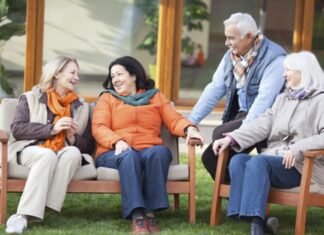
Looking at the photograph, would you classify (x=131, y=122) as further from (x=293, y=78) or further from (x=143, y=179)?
(x=293, y=78)

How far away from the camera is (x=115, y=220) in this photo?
668 centimetres

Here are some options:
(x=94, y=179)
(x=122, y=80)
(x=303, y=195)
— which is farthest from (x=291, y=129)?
(x=94, y=179)

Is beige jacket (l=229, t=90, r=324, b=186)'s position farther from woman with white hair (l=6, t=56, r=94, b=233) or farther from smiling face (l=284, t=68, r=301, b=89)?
woman with white hair (l=6, t=56, r=94, b=233)

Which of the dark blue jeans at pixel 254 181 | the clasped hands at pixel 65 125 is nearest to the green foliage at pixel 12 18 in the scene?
the clasped hands at pixel 65 125

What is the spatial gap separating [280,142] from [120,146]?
1.06 meters

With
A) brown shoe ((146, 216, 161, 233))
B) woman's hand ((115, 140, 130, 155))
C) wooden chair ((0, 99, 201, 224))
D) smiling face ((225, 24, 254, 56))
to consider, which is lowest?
brown shoe ((146, 216, 161, 233))

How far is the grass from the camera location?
6355 millimetres

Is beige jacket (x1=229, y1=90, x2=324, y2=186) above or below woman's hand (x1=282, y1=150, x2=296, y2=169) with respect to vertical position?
above

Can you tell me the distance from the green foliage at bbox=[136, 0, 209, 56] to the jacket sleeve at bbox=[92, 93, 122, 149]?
137 inches

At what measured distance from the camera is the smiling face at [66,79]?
6.65 meters

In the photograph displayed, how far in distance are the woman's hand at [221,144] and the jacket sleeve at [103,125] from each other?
65 cm

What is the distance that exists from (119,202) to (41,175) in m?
1.24

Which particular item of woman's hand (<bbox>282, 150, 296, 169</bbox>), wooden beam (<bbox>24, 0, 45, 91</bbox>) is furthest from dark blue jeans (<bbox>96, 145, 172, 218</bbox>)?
wooden beam (<bbox>24, 0, 45, 91</bbox>)

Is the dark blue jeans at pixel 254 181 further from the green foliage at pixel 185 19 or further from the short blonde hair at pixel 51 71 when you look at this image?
the green foliage at pixel 185 19
